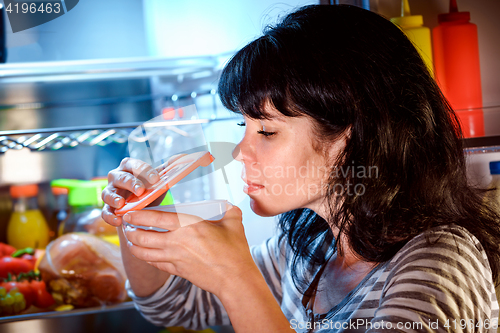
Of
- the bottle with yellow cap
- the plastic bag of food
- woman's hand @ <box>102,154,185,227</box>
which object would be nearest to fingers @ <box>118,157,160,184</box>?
woman's hand @ <box>102,154,185,227</box>

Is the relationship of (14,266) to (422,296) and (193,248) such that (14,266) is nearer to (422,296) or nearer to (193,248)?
(193,248)

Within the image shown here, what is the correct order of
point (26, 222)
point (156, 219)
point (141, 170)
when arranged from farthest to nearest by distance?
point (26, 222) → point (141, 170) → point (156, 219)

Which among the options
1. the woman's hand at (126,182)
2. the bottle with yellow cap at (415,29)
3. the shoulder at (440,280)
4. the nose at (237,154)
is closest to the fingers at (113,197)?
the woman's hand at (126,182)

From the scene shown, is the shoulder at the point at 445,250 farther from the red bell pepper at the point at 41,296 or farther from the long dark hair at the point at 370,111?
the red bell pepper at the point at 41,296

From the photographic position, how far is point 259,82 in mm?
627

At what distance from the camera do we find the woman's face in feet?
2.04

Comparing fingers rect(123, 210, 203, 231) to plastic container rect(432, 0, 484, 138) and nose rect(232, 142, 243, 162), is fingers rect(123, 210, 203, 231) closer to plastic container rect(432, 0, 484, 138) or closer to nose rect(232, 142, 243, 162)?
nose rect(232, 142, 243, 162)

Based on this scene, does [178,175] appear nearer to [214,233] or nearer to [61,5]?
[214,233]

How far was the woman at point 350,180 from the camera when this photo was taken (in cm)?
54

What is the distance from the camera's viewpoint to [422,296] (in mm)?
518

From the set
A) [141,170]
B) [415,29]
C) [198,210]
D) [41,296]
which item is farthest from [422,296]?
[41,296]

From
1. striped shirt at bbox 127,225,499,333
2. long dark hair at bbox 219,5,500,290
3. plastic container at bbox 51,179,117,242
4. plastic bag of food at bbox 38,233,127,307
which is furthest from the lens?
plastic container at bbox 51,179,117,242

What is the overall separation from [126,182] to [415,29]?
0.68m

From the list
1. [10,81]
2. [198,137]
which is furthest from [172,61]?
[10,81]
